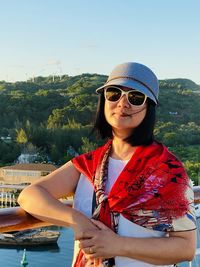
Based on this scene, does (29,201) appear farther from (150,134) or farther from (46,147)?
(46,147)

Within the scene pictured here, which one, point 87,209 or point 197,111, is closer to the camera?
point 87,209

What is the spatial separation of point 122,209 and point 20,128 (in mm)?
37183

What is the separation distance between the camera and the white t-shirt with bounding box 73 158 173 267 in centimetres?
105

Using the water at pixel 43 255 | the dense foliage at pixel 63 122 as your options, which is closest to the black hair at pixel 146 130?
the water at pixel 43 255

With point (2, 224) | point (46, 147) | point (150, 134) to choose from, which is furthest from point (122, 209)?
point (46, 147)

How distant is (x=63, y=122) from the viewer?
136 ft

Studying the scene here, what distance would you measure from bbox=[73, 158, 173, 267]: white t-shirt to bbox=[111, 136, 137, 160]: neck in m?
0.02

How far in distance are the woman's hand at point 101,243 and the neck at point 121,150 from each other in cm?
19

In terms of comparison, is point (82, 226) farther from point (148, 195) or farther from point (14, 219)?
point (14, 219)

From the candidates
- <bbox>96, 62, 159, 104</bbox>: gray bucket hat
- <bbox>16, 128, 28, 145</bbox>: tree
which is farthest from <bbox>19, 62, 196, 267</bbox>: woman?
<bbox>16, 128, 28, 145</bbox>: tree

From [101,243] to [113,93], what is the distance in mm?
332

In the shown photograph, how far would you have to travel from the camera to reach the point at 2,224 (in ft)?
4.10

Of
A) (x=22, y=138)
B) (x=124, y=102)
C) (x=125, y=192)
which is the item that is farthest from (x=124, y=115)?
(x=22, y=138)

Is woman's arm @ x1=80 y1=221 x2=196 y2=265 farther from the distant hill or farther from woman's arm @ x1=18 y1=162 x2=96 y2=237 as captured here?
the distant hill
